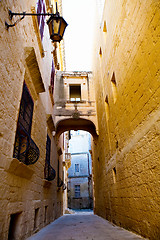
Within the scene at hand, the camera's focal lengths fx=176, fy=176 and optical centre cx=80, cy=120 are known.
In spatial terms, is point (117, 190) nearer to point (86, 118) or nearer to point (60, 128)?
point (86, 118)

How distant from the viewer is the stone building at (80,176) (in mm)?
25172

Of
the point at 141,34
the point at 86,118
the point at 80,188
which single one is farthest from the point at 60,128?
the point at 80,188

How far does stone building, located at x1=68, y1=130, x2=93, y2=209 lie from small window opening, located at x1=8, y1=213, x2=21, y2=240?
62.0ft

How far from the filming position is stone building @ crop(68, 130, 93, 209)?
25.2 m

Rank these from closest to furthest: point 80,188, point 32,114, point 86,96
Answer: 1. point 32,114
2. point 86,96
3. point 80,188

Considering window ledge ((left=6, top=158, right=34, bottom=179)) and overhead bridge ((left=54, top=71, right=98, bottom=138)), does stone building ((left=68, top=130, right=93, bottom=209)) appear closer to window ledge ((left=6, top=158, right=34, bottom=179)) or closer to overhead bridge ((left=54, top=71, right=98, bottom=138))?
overhead bridge ((left=54, top=71, right=98, bottom=138))

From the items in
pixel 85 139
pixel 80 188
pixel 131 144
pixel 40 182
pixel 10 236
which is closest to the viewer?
pixel 10 236

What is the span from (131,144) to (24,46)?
11.8 ft

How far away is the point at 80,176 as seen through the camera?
27.5 metres

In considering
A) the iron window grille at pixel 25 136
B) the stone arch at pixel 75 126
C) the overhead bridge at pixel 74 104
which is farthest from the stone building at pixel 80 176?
the iron window grille at pixel 25 136

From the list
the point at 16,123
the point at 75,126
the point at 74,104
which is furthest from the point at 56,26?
the point at 75,126

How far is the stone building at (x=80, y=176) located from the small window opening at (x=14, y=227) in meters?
18.9

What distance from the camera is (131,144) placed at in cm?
430

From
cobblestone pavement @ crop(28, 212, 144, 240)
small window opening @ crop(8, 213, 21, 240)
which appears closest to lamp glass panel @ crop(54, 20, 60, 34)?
small window opening @ crop(8, 213, 21, 240)
